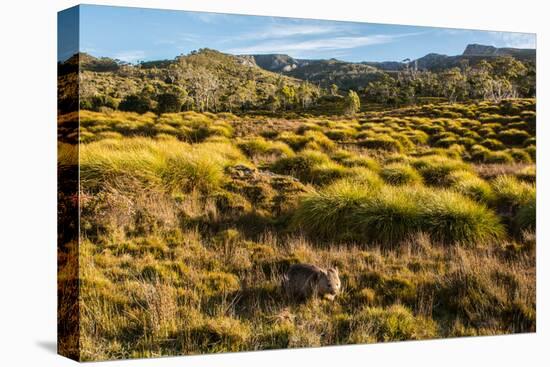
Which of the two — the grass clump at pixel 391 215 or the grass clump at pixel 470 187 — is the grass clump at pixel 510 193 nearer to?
the grass clump at pixel 470 187

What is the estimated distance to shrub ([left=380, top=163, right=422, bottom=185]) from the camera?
34.4ft

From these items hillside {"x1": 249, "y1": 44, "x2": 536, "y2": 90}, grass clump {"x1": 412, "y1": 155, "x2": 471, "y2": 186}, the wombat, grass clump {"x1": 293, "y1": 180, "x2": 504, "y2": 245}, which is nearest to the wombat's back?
the wombat

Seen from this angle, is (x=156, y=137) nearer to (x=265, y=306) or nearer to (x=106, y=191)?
(x=106, y=191)

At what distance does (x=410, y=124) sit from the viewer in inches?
428

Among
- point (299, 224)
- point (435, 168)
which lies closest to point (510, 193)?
point (435, 168)

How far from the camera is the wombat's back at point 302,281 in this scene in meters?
9.02

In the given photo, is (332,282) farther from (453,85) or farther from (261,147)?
(453,85)

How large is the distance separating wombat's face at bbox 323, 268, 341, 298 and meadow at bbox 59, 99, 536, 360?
6.5 inches

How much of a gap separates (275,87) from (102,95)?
2.44 meters

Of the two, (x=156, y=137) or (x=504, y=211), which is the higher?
(x=156, y=137)

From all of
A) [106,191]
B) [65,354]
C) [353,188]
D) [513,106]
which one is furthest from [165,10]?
[513,106]

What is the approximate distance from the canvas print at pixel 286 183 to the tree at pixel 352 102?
0.03 m

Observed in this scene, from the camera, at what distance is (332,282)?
9.12 m

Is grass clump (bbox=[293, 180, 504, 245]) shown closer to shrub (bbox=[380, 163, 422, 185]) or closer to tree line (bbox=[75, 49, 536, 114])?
shrub (bbox=[380, 163, 422, 185])
